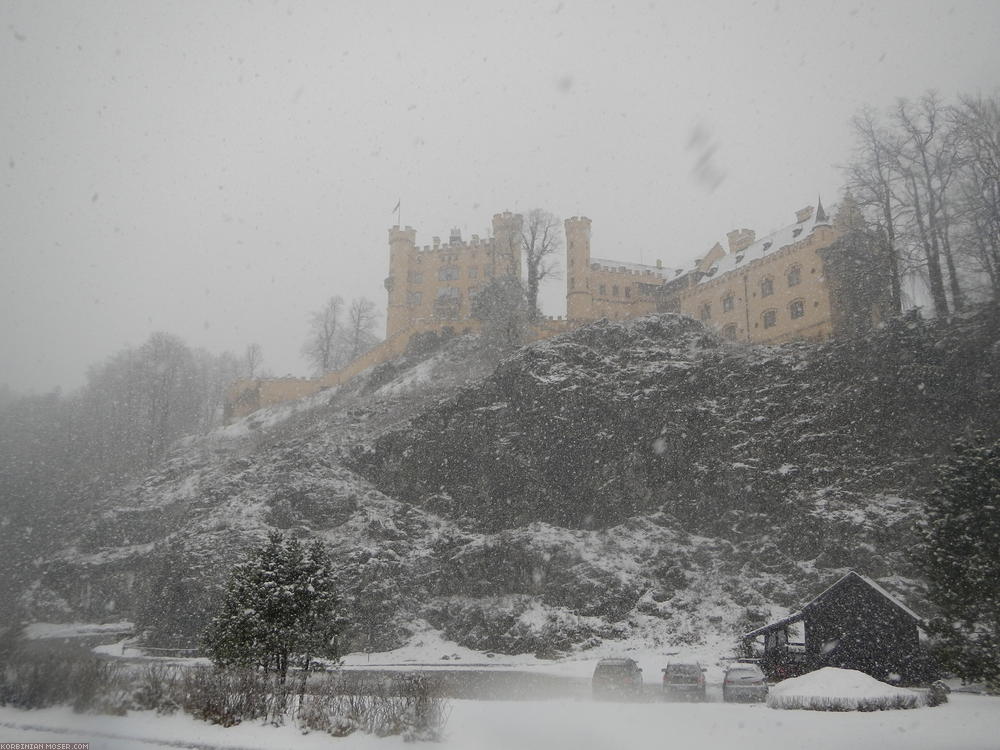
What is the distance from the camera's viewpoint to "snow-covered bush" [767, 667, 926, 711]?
17109mm

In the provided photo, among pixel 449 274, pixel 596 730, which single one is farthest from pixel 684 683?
pixel 449 274

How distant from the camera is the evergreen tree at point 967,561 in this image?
18.2 m

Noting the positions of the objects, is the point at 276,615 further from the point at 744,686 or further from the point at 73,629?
the point at 73,629

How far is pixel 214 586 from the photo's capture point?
110ft

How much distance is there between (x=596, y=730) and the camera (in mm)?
14953

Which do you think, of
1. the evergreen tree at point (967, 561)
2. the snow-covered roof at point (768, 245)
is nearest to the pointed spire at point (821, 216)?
the snow-covered roof at point (768, 245)

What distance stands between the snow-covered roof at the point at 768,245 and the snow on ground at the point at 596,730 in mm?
36870

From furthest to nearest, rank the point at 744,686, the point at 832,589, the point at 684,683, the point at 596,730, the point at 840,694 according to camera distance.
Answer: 1. the point at 832,589
2. the point at 684,683
3. the point at 744,686
4. the point at 840,694
5. the point at 596,730

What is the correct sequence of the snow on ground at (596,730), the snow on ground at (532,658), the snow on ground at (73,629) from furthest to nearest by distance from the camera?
the snow on ground at (73,629)
the snow on ground at (532,658)
the snow on ground at (596,730)

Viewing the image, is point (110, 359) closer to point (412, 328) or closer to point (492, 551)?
point (412, 328)

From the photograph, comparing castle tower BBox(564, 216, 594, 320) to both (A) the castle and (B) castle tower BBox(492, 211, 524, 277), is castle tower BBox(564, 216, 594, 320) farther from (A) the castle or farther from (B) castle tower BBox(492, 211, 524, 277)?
(B) castle tower BBox(492, 211, 524, 277)

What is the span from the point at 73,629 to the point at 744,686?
3601 cm

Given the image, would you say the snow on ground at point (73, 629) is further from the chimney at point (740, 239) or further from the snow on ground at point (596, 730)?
the chimney at point (740, 239)

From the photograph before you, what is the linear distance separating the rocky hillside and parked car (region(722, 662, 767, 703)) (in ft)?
27.9
